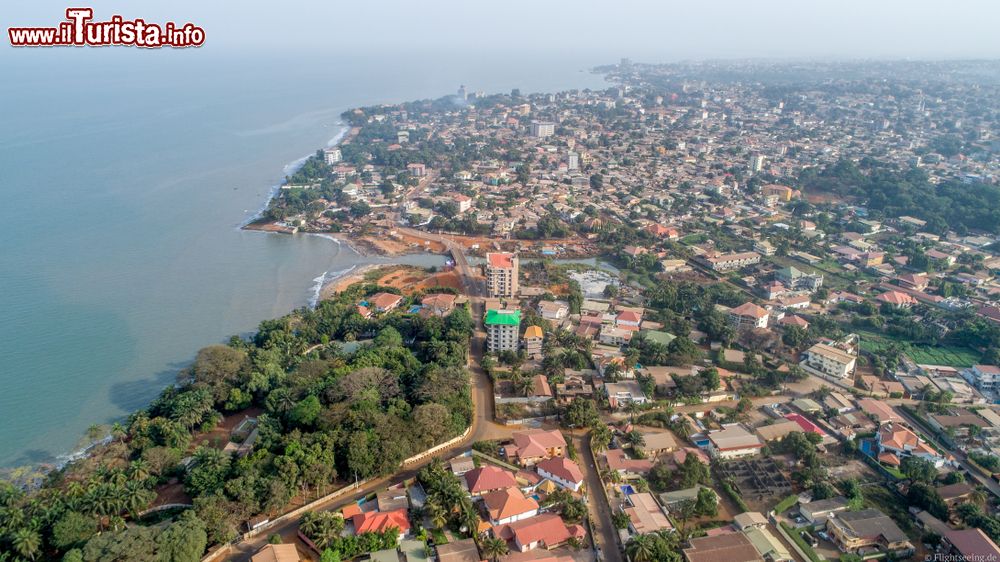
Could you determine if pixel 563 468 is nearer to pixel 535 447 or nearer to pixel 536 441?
pixel 535 447

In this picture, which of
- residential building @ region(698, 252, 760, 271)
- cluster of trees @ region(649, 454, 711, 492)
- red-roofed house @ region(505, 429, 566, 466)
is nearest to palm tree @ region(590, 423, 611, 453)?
red-roofed house @ region(505, 429, 566, 466)

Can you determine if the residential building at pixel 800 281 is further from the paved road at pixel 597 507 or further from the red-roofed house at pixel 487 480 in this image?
the red-roofed house at pixel 487 480

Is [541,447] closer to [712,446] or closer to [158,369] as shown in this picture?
[712,446]

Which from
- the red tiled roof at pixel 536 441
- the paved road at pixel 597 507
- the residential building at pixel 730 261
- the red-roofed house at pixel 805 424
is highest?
the residential building at pixel 730 261

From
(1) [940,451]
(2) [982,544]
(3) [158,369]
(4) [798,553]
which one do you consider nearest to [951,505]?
(2) [982,544]

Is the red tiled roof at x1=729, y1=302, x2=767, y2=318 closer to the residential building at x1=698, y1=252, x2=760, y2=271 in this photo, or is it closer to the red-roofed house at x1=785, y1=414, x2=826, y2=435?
the red-roofed house at x1=785, y1=414, x2=826, y2=435

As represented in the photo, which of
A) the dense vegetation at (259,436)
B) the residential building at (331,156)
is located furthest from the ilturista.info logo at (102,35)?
the residential building at (331,156)

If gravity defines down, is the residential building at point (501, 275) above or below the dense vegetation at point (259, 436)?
above
